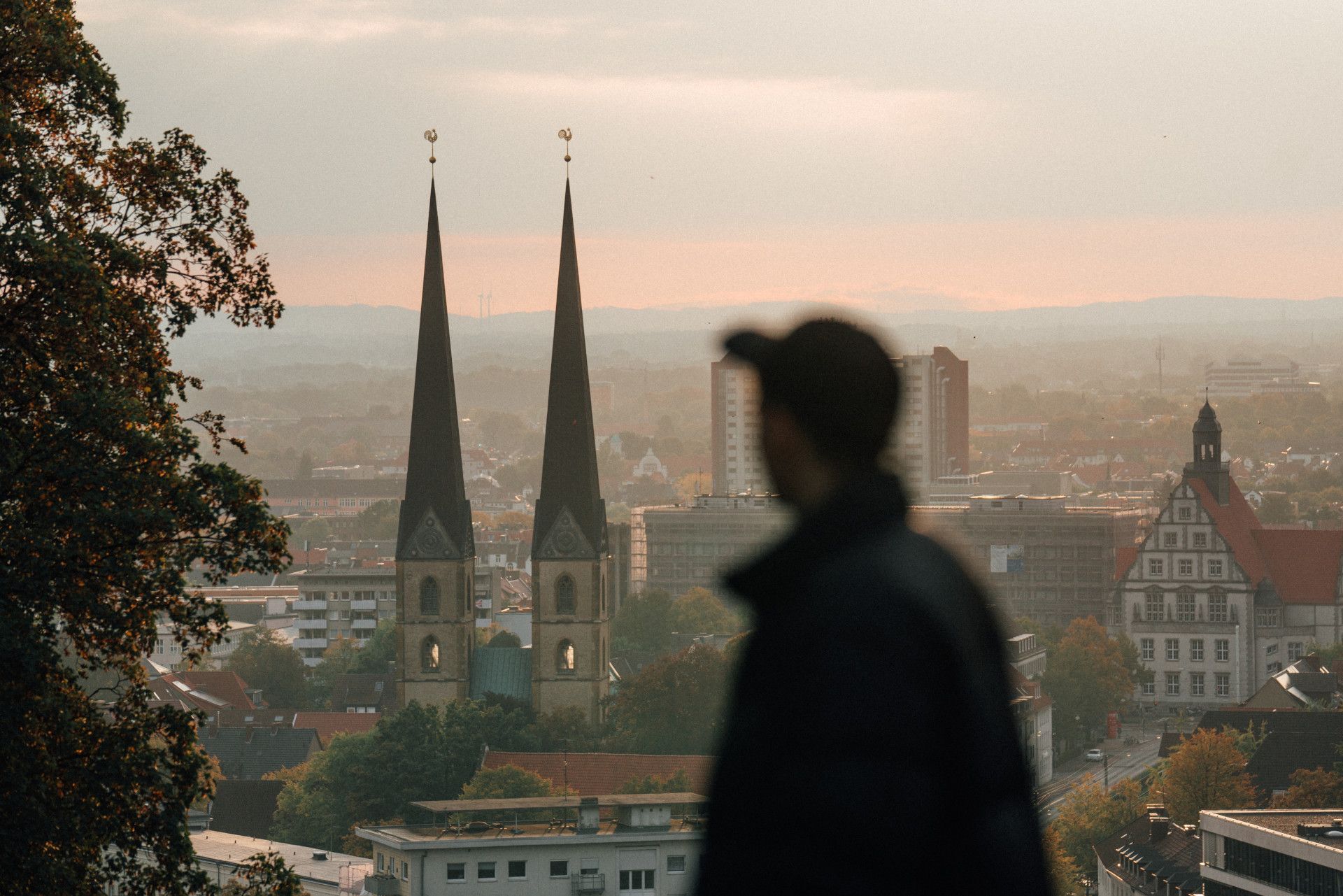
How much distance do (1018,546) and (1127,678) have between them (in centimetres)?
3087

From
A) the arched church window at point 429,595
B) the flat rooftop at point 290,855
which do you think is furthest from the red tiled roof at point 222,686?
the flat rooftop at point 290,855

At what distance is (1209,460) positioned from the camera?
113 meters

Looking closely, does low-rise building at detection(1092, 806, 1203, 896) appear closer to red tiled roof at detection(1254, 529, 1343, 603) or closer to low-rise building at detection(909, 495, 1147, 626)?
red tiled roof at detection(1254, 529, 1343, 603)

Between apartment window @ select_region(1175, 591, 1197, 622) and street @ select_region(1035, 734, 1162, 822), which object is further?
apartment window @ select_region(1175, 591, 1197, 622)

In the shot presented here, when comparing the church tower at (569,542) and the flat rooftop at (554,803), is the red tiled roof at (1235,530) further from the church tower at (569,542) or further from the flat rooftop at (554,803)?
the flat rooftop at (554,803)

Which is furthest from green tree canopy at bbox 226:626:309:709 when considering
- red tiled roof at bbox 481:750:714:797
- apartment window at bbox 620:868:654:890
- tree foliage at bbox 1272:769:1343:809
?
tree foliage at bbox 1272:769:1343:809

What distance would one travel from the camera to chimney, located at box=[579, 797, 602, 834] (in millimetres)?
54094

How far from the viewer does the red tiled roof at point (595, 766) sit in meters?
69.4

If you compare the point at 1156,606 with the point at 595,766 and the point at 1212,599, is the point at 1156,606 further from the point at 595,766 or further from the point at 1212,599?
the point at 595,766

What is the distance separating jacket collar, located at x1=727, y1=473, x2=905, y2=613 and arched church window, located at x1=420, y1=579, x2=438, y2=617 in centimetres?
7746

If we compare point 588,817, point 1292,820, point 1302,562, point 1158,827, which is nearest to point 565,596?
point 588,817

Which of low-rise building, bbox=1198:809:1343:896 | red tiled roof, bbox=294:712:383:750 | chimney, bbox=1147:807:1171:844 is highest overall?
low-rise building, bbox=1198:809:1343:896

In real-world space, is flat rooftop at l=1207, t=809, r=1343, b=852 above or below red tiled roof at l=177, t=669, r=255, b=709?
above

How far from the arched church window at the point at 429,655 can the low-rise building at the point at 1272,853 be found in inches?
1576
